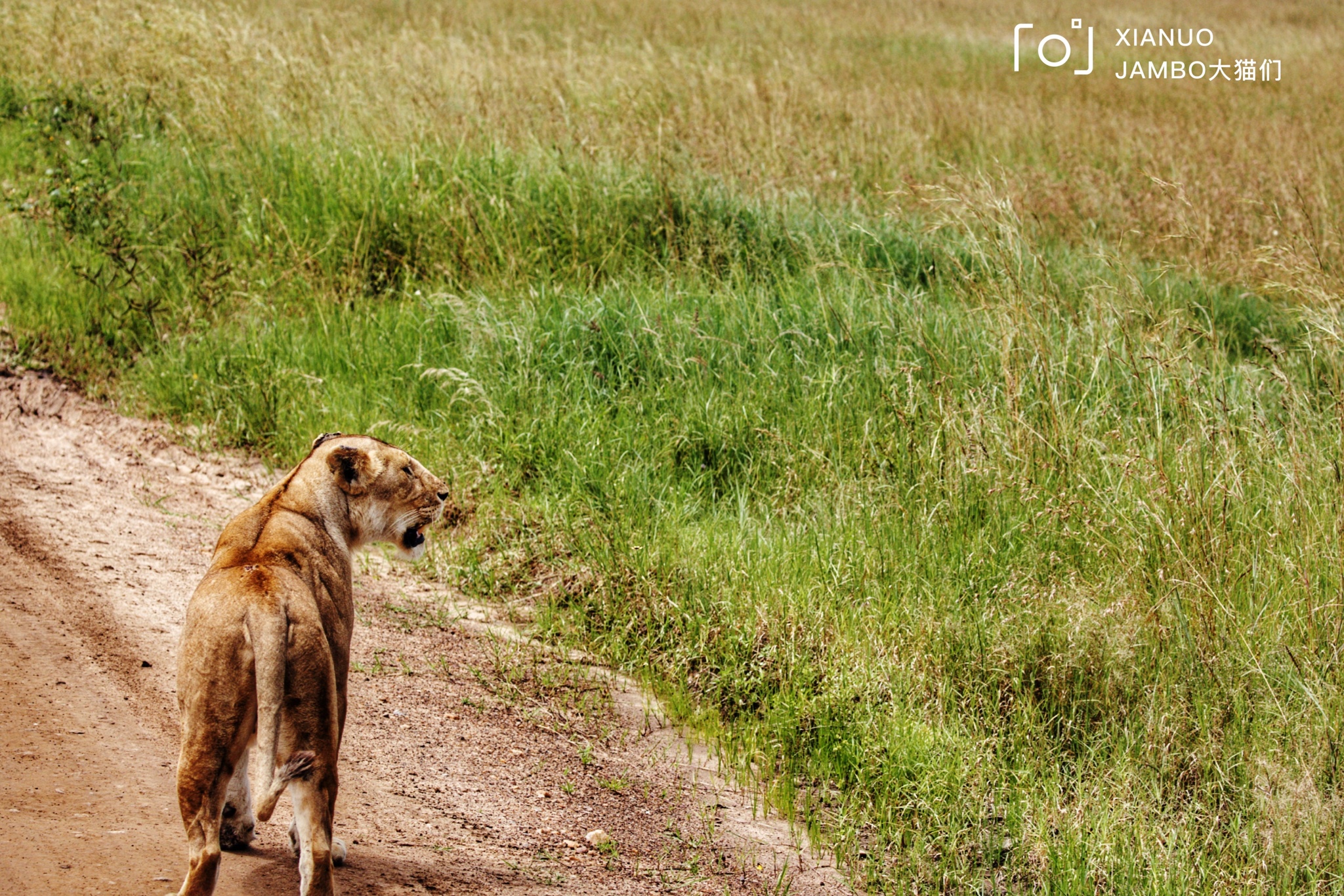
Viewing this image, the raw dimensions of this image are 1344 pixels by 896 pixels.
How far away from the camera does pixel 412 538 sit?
3.62 metres

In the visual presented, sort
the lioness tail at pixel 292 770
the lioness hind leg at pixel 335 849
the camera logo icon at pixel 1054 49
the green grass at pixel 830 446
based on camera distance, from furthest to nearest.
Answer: the camera logo icon at pixel 1054 49 < the green grass at pixel 830 446 < the lioness hind leg at pixel 335 849 < the lioness tail at pixel 292 770

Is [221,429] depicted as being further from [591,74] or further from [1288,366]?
[1288,366]

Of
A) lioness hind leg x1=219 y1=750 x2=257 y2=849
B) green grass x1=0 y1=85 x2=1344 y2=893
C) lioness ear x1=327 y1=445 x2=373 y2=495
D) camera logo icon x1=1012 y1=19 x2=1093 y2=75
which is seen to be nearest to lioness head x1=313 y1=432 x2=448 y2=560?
lioness ear x1=327 y1=445 x2=373 y2=495

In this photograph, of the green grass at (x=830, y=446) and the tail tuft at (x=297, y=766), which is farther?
the green grass at (x=830, y=446)

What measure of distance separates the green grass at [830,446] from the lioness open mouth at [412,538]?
1.30 m

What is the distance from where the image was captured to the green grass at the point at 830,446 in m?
4.00

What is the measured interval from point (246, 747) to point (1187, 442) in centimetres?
389

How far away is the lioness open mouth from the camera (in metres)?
3.60

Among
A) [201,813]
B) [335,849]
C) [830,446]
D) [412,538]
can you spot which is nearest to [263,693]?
[201,813]

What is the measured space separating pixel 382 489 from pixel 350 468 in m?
0.12

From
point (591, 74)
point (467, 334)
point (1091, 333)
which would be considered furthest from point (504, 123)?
point (1091, 333)

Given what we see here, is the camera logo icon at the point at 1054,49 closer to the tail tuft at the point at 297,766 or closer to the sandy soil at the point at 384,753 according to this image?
the sandy soil at the point at 384,753

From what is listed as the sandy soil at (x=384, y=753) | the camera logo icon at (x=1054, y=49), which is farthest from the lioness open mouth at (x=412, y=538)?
the camera logo icon at (x=1054, y=49)

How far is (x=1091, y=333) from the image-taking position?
18.9 ft
